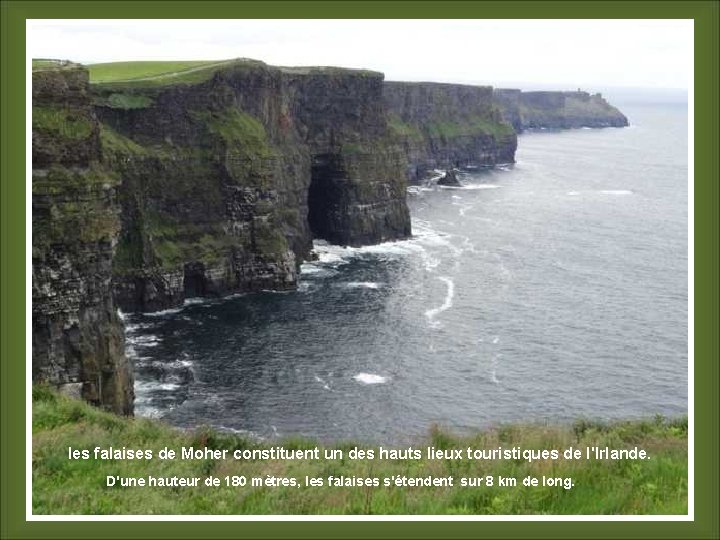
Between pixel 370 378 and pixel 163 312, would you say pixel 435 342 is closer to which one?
pixel 370 378

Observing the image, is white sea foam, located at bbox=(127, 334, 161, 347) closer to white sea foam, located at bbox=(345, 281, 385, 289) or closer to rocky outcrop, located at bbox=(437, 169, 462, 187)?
white sea foam, located at bbox=(345, 281, 385, 289)

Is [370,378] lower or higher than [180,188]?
lower

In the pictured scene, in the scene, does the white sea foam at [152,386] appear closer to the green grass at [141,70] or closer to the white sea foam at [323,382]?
the white sea foam at [323,382]

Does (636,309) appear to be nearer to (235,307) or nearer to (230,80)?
(235,307)

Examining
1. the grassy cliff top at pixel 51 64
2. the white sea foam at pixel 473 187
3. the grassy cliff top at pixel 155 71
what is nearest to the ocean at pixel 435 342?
the grassy cliff top at pixel 51 64

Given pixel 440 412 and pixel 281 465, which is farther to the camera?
pixel 440 412

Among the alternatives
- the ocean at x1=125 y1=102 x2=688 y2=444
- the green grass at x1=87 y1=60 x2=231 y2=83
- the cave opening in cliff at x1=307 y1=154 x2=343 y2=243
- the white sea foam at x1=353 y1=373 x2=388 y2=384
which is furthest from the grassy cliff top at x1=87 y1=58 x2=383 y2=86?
the white sea foam at x1=353 y1=373 x2=388 y2=384

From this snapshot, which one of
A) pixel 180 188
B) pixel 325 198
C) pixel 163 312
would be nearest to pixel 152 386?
pixel 163 312

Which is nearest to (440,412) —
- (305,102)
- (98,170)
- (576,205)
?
(98,170)
